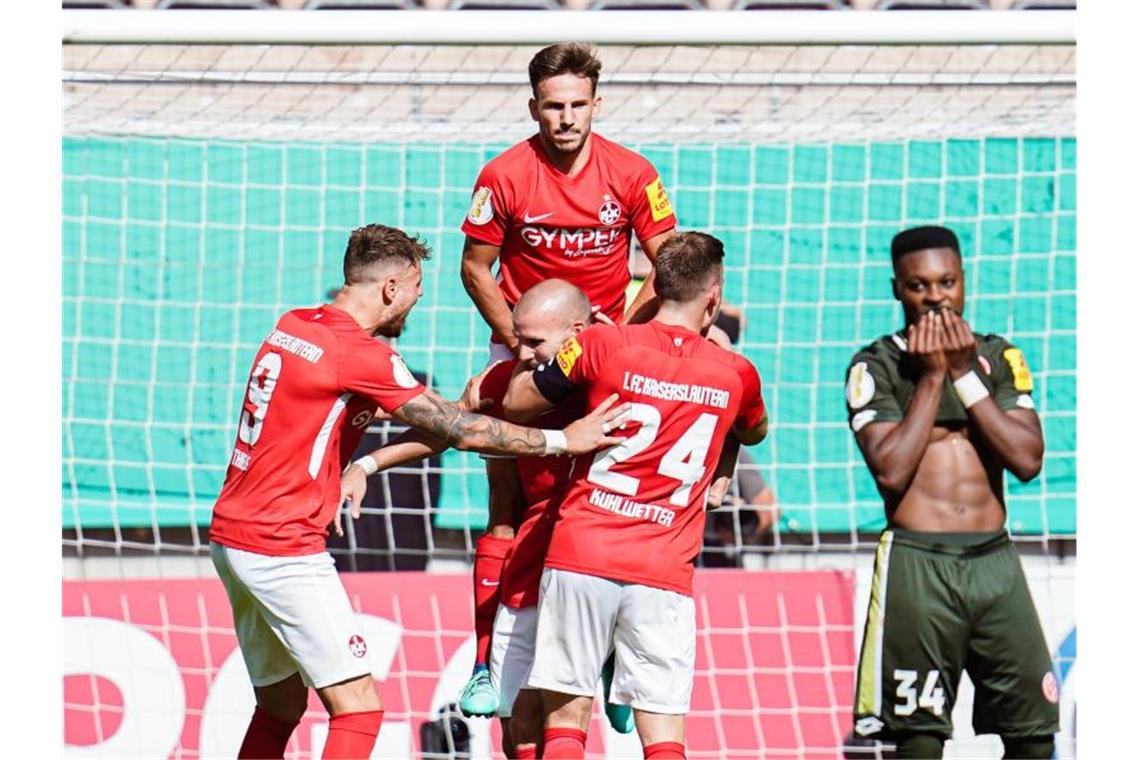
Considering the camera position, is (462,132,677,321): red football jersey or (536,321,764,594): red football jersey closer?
(536,321,764,594): red football jersey

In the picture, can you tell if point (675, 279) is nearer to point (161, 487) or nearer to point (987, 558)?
point (987, 558)

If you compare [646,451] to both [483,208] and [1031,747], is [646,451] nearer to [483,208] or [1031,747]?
[483,208]

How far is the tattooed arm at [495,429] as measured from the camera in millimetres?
4898

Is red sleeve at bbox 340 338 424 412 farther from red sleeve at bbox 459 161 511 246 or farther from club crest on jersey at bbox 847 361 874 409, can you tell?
club crest on jersey at bbox 847 361 874 409

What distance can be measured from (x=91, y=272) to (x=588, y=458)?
4.63m

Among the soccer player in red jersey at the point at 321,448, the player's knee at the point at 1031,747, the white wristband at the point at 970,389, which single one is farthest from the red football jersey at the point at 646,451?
the player's knee at the point at 1031,747

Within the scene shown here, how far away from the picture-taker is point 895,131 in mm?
7914

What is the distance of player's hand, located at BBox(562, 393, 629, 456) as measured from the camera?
16.0 ft

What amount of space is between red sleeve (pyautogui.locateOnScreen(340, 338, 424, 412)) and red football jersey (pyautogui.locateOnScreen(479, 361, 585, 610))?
38 cm

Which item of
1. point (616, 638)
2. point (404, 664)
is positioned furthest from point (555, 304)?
point (404, 664)

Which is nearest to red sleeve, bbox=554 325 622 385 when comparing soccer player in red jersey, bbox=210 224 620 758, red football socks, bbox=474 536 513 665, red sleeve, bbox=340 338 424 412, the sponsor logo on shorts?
soccer player in red jersey, bbox=210 224 620 758

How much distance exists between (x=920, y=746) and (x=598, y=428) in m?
1.94

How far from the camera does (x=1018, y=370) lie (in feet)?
19.8

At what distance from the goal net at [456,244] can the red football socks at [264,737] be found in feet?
7.96
